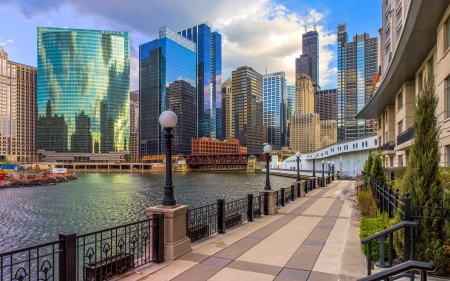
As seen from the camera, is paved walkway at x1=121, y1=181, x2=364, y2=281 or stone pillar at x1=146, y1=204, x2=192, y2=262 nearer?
paved walkway at x1=121, y1=181, x2=364, y2=281

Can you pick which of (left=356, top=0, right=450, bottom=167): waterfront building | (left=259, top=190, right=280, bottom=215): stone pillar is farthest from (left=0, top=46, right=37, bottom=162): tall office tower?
(left=259, top=190, right=280, bottom=215): stone pillar

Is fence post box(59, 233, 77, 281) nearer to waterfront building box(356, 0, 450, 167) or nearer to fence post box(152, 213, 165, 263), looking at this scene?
fence post box(152, 213, 165, 263)

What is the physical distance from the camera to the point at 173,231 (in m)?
8.00

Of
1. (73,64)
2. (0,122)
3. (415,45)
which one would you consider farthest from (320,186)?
(0,122)

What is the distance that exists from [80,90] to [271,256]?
201 meters

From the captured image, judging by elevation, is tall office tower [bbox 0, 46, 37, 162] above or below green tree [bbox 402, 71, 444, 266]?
above

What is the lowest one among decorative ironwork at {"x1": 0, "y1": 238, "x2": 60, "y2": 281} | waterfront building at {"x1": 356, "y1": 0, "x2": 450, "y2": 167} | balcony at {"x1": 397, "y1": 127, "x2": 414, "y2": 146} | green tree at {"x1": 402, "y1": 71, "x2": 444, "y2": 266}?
decorative ironwork at {"x1": 0, "y1": 238, "x2": 60, "y2": 281}

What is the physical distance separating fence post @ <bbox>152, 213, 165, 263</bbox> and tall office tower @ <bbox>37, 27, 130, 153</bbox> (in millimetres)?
194815

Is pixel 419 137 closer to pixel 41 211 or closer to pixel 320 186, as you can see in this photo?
pixel 320 186

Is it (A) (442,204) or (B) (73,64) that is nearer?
(A) (442,204)

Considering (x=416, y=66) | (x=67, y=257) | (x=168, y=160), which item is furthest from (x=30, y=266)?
(x=416, y=66)

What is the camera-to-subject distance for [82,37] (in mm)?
182250

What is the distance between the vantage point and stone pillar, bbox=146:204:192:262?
7.92 meters

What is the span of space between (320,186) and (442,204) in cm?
2975
